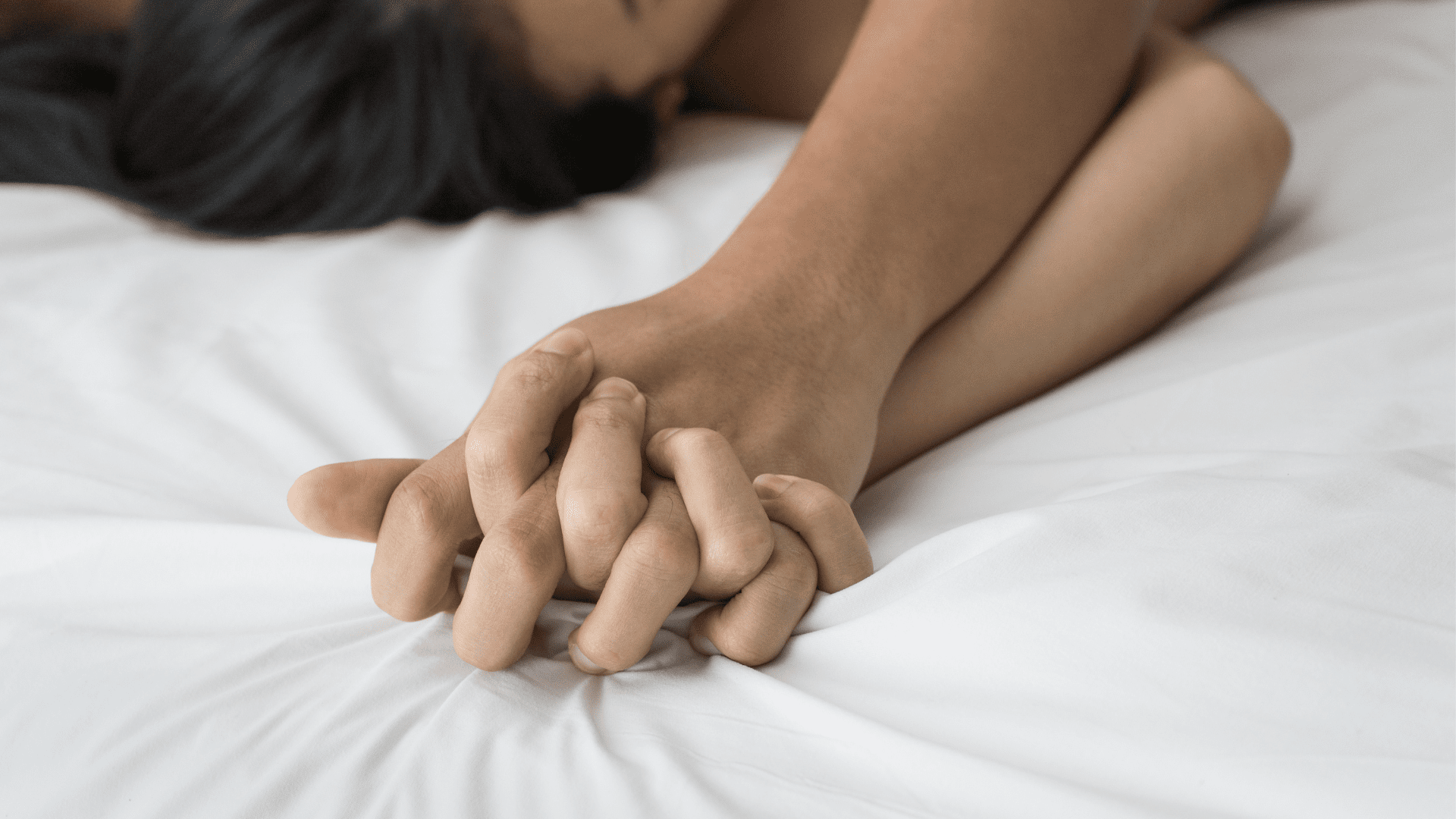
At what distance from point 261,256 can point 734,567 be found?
0.61 m

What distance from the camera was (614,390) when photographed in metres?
0.49

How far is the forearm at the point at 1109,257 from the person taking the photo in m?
0.67

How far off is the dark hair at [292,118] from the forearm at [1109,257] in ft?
1.54

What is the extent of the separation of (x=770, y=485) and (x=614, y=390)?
101 millimetres

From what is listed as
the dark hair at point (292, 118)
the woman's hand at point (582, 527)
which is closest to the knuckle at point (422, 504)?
the woman's hand at point (582, 527)

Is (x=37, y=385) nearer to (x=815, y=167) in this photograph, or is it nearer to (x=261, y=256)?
(x=261, y=256)

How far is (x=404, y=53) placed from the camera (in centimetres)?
83

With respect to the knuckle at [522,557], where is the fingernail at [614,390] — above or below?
above

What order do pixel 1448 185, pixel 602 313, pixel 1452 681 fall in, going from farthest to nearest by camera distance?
pixel 1448 185, pixel 602 313, pixel 1452 681

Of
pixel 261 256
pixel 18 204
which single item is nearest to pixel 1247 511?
pixel 261 256

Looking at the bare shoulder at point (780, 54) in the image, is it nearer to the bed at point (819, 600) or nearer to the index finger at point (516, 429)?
the bed at point (819, 600)

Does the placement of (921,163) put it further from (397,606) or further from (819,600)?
(397,606)

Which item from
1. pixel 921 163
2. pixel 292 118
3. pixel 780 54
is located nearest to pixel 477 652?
pixel 921 163

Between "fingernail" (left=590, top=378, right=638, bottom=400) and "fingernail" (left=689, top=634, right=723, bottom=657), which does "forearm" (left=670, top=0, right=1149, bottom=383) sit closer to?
"fingernail" (left=590, top=378, right=638, bottom=400)
